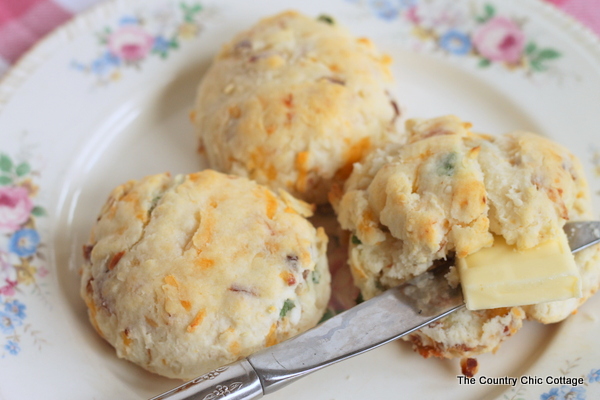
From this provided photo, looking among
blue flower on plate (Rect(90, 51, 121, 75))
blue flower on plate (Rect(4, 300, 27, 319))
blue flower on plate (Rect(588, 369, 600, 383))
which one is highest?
blue flower on plate (Rect(90, 51, 121, 75))

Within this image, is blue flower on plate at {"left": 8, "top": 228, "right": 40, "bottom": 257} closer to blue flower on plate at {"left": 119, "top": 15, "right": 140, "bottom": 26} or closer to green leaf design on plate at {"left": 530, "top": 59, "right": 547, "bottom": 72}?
blue flower on plate at {"left": 119, "top": 15, "right": 140, "bottom": 26}

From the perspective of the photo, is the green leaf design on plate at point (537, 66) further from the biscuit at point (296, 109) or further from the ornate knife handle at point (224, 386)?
the ornate knife handle at point (224, 386)

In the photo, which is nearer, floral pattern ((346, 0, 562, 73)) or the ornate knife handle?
the ornate knife handle

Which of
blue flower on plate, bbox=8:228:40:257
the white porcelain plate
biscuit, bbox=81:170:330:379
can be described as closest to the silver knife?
biscuit, bbox=81:170:330:379

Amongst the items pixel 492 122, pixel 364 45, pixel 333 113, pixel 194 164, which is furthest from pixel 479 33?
pixel 194 164

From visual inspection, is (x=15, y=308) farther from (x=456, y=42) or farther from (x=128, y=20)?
(x=456, y=42)

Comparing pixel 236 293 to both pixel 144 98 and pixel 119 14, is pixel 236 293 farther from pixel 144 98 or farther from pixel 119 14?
pixel 119 14

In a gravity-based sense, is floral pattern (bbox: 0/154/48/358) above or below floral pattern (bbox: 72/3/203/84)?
below

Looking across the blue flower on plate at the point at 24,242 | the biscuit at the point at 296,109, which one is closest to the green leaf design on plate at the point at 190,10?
the biscuit at the point at 296,109
